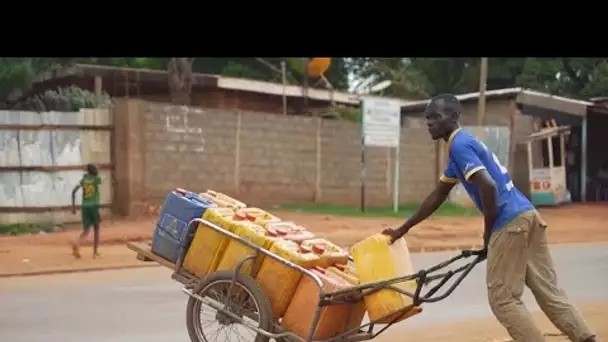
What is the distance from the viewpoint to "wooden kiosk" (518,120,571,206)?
28.5 meters

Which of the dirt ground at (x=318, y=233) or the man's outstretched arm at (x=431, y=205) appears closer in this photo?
the man's outstretched arm at (x=431, y=205)

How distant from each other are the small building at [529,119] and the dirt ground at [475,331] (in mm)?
17958

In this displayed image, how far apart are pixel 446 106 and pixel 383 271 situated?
1.14 metres

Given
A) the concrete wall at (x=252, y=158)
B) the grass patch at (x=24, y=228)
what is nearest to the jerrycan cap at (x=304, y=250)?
the grass patch at (x=24, y=228)

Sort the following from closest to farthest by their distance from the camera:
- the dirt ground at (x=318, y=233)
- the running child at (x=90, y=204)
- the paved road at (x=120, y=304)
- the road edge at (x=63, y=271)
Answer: the paved road at (x=120, y=304), the road edge at (x=63, y=271), the dirt ground at (x=318, y=233), the running child at (x=90, y=204)

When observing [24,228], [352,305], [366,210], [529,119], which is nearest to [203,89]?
[366,210]

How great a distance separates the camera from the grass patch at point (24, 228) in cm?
1776

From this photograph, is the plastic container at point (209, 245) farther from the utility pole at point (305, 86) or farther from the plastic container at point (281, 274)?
the utility pole at point (305, 86)

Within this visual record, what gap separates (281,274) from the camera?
249 inches

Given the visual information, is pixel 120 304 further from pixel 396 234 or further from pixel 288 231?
pixel 396 234
